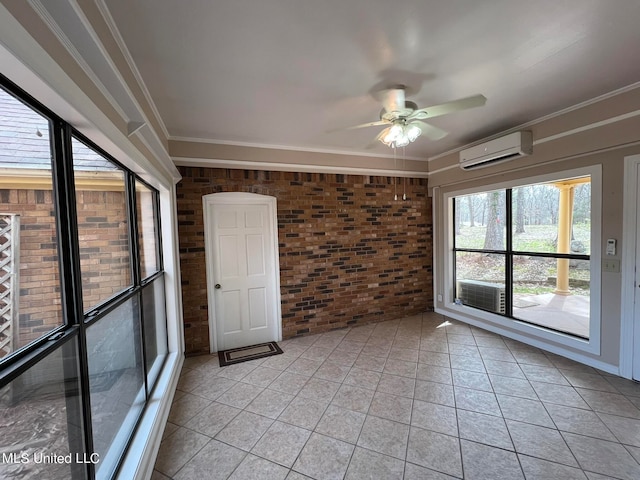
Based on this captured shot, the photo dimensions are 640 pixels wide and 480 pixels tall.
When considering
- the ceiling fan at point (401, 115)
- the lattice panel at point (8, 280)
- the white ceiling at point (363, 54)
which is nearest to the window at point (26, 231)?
the lattice panel at point (8, 280)

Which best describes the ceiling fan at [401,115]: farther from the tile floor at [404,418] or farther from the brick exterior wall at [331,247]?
the tile floor at [404,418]

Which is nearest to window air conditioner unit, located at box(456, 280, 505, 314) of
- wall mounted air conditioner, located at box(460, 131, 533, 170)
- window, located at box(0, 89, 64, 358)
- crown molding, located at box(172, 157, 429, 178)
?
wall mounted air conditioner, located at box(460, 131, 533, 170)

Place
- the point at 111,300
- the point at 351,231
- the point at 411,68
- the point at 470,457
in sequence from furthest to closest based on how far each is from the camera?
1. the point at 351,231
2. the point at 411,68
3. the point at 470,457
4. the point at 111,300

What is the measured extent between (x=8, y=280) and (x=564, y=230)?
440 centimetres

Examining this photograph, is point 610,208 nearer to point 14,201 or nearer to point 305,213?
point 305,213

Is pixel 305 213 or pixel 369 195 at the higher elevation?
pixel 369 195

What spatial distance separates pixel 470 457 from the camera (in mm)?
1782

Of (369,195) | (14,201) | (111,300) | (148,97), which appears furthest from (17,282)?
(369,195)

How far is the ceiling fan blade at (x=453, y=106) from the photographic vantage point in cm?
181

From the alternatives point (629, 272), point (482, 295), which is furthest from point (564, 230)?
point (482, 295)

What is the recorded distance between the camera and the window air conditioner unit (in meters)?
3.82

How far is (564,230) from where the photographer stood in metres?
3.11

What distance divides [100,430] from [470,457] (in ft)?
Result: 7.26

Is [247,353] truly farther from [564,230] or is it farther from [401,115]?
[564,230]
